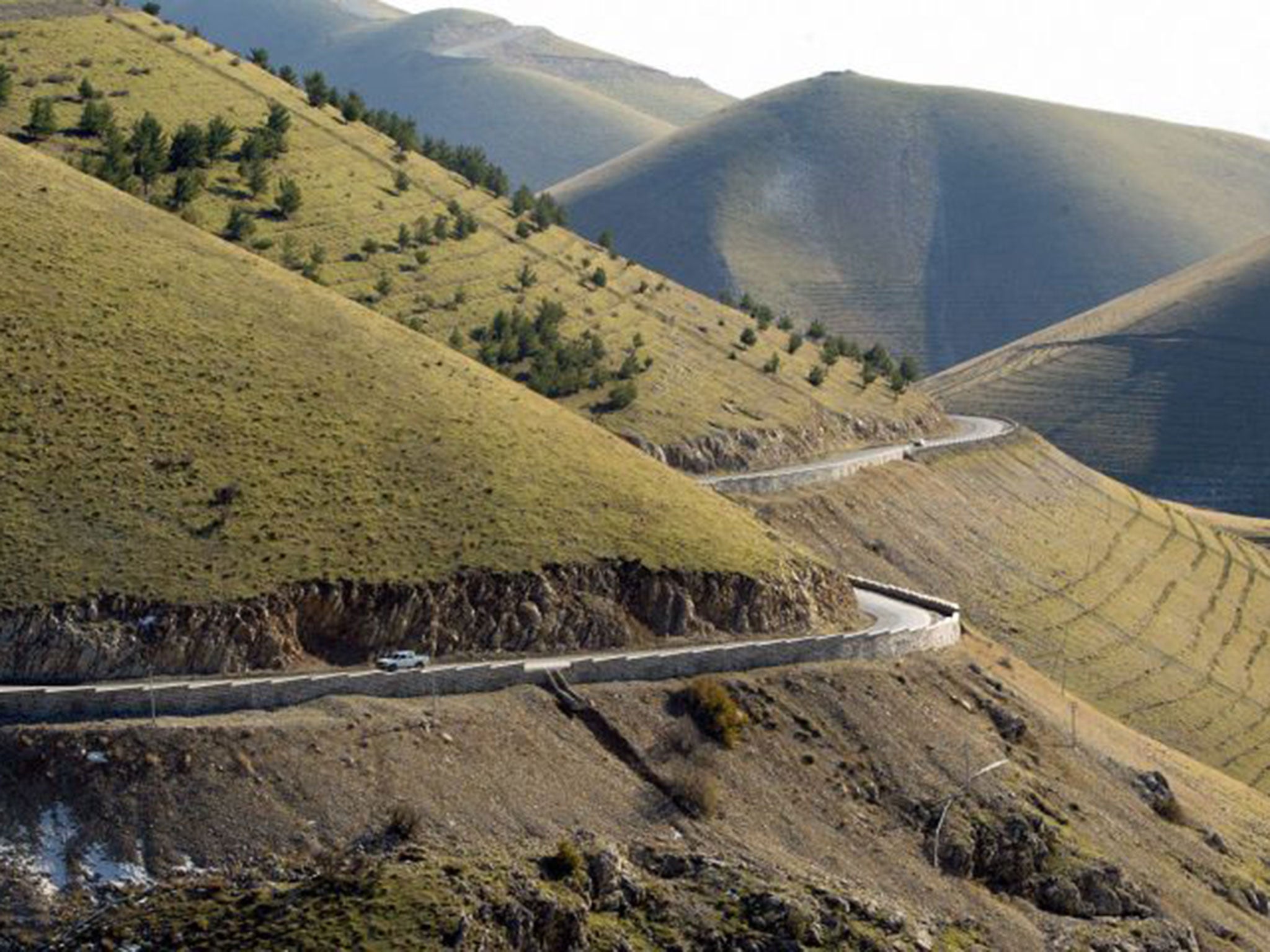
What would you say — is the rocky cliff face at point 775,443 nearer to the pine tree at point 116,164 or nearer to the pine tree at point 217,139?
the pine tree at point 116,164

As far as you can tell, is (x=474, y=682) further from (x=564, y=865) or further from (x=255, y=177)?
(x=255, y=177)

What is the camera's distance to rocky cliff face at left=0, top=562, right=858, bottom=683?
52250mm

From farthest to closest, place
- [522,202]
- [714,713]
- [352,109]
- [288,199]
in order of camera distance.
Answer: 1. [522,202]
2. [352,109]
3. [288,199]
4. [714,713]

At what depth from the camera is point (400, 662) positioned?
Answer: 5588cm

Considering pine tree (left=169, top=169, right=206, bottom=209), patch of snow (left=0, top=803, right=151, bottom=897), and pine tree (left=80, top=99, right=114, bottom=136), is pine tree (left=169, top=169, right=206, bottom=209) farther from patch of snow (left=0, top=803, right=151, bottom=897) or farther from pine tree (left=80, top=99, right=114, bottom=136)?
patch of snow (left=0, top=803, right=151, bottom=897)

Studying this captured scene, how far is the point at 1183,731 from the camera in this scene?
94625 millimetres

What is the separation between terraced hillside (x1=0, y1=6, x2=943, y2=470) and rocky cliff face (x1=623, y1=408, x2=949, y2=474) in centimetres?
15

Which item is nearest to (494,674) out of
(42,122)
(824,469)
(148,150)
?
(824,469)

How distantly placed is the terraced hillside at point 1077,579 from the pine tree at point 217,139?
3730 cm

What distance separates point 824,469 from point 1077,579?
18.3 meters

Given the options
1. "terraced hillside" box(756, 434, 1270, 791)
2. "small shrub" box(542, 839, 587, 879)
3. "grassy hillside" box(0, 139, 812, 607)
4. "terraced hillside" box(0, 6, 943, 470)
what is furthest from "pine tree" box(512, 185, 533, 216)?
"small shrub" box(542, 839, 587, 879)

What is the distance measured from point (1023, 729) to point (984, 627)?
93.1ft

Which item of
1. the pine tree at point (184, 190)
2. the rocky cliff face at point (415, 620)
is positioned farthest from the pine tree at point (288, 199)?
the rocky cliff face at point (415, 620)

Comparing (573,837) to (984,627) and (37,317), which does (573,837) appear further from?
(984,627)
